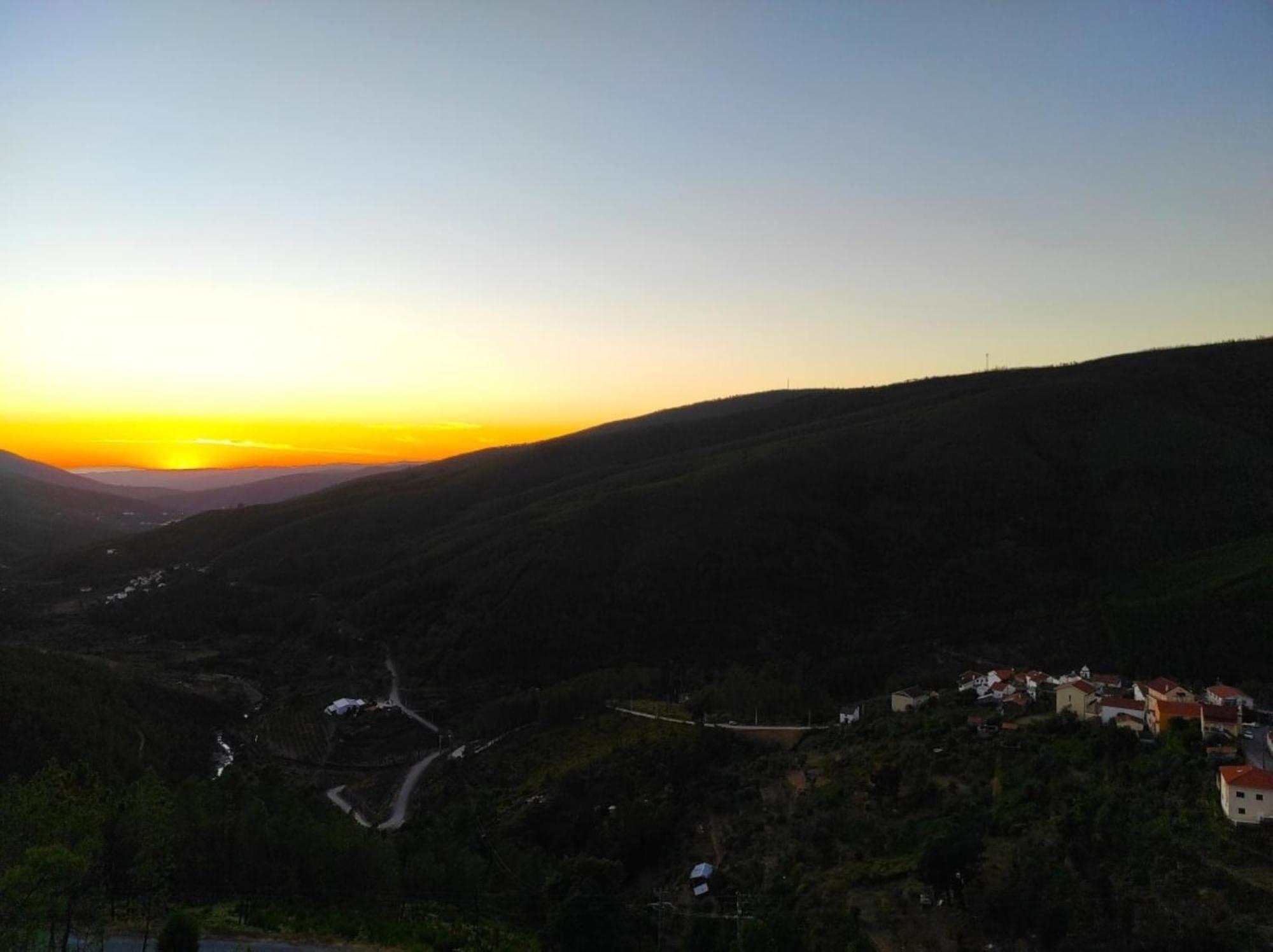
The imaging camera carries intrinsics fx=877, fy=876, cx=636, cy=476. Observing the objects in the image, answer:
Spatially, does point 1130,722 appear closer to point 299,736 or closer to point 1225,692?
point 1225,692

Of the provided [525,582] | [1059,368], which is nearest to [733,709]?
[525,582]

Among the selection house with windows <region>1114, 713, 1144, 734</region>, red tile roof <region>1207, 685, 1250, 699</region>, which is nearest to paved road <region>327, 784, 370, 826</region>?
house with windows <region>1114, 713, 1144, 734</region>

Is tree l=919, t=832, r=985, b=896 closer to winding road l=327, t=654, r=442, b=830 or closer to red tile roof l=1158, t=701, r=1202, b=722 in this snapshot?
red tile roof l=1158, t=701, r=1202, b=722

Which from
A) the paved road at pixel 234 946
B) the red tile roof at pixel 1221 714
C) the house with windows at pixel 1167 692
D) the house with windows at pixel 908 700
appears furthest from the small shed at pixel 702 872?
the house with windows at pixel 1167 692

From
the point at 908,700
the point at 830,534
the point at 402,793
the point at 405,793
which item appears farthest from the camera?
the point at 830,534

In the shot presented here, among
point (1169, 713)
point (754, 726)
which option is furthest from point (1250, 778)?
point (754, 726)

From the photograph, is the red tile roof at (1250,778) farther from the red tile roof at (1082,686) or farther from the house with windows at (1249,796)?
the red tile roof at (1082,686)
